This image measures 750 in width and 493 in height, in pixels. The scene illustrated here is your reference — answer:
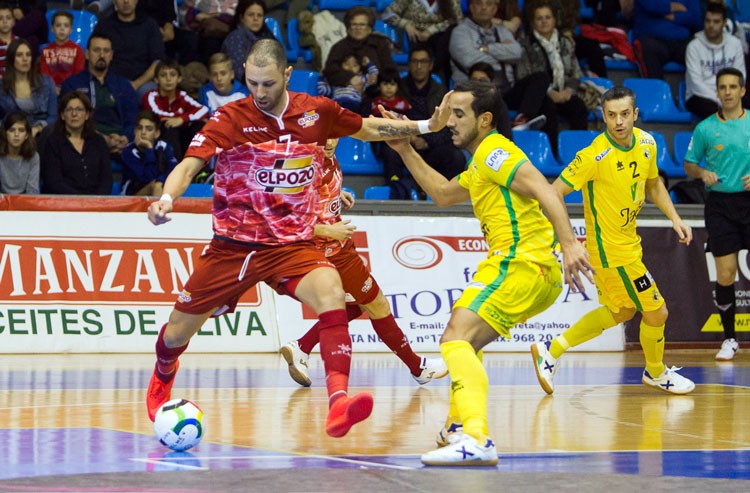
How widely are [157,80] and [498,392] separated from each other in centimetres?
739

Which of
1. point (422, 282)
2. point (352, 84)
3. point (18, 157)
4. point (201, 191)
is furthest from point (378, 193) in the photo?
point (18, 157)

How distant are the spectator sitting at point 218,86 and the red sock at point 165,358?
8043 mm

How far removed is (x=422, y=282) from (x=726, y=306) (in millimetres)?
3180

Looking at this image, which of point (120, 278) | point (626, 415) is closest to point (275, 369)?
point (120, 278)

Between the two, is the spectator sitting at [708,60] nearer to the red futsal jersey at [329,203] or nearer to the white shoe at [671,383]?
the white shoe at [671,383]

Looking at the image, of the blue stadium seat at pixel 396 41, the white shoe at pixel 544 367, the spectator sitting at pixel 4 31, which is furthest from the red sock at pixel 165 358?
the blue stadium seat at pixel 396 41

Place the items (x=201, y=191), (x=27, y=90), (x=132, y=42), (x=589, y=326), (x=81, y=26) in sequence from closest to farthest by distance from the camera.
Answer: (x=589, y=326)
(x=201, y=191)
(x=27, y=90)
(x=132, y=42)
(x=81, y=26)

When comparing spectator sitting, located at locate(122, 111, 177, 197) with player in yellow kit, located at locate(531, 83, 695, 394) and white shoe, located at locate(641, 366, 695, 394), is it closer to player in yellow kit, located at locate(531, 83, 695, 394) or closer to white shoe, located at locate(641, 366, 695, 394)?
player in yellow kit, located at locate(531, 83, 695, 394)

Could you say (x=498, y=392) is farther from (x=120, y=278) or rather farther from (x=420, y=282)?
(x=120, y=278)

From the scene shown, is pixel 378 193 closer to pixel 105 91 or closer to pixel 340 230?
pixel 105 91

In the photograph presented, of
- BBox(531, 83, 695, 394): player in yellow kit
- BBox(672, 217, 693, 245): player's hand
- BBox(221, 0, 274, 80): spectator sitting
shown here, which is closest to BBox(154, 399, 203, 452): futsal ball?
BBox(531, 83, 695, 394): player in yellow kit

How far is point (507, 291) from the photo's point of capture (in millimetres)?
6559

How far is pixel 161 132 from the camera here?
46.6 feet

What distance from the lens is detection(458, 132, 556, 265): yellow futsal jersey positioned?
6.67 meters
